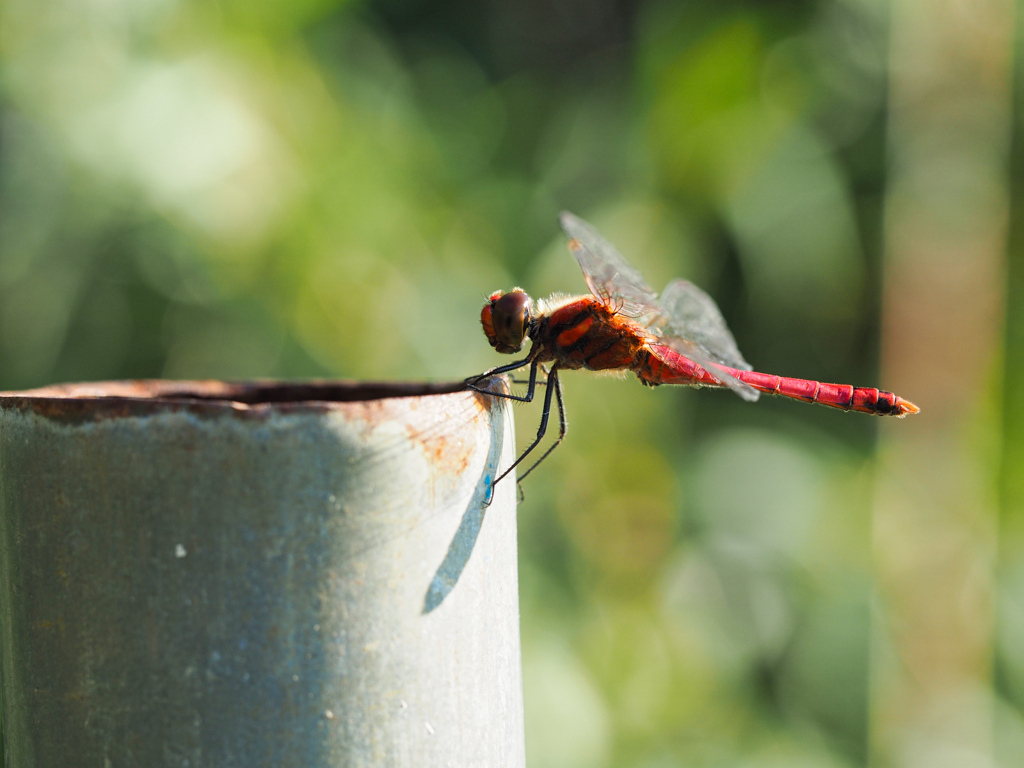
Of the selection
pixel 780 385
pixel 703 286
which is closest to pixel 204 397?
pixel 780 385

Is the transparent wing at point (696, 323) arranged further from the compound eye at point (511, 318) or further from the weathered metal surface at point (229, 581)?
the weathered metal surface at point (229, 581)

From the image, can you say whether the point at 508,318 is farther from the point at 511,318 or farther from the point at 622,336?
the point at 622,336

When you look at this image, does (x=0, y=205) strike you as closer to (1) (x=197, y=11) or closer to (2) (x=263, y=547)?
(1) (x=197, y=11)

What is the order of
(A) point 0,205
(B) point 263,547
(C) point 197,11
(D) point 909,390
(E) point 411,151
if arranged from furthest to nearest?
(D) point 909,390 < (E) point 411,151 < (C) point 197,11 < (A) point 0,205 < (B) point 263,547

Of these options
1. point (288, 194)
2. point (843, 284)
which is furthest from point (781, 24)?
point (288, 194)

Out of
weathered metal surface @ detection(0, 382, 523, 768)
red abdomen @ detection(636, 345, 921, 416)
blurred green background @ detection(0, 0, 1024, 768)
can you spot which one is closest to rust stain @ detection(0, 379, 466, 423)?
weathered metal surface @ detection(0, 382, 523, 768)

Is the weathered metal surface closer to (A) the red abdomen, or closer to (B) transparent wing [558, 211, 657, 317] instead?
(B) transparent wing [558, 211, 657, 317]

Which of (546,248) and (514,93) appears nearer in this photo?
(546,248)
